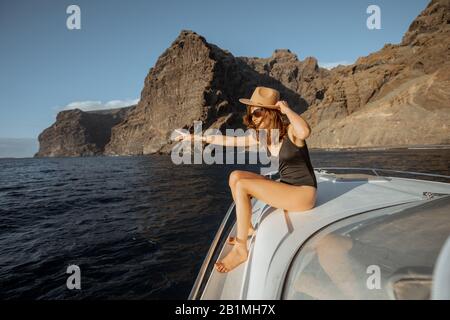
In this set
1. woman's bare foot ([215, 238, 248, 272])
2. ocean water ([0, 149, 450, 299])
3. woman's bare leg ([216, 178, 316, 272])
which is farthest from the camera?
ocean water ([0, 149, 450, 299])

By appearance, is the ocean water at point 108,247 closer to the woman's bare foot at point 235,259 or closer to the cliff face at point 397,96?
the woman's bare foot at point 235,259

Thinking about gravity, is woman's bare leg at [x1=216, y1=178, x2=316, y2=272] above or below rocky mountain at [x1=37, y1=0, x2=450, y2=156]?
below

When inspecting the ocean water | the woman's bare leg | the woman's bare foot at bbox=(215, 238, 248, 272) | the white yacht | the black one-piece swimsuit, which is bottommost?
the ocean water

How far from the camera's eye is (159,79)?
15150 cm

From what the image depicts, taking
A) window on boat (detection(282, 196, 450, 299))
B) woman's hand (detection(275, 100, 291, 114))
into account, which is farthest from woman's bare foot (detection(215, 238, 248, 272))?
woman's hand (detection(275, 100, 291, 114))

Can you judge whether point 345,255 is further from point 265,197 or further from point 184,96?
point 184,96

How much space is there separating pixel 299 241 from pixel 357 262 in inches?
19.4

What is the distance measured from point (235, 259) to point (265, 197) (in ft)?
2.55

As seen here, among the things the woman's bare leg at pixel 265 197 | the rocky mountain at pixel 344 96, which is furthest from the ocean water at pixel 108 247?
the rocky mountain at pixel 344 96

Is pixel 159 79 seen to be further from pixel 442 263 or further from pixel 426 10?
pixel 442 263

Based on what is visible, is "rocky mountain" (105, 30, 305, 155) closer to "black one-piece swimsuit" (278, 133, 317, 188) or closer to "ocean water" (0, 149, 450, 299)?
"ocean water" (0, 149, 450, 299)

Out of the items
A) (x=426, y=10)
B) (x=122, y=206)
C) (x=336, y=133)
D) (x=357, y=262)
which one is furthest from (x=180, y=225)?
(x=426, y=10)

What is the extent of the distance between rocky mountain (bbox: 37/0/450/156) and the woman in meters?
64.8

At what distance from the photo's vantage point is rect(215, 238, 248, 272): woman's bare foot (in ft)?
8.73
